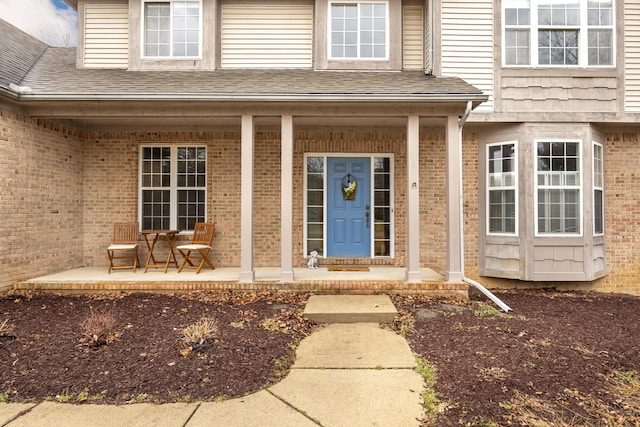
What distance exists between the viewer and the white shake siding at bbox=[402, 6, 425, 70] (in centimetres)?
717

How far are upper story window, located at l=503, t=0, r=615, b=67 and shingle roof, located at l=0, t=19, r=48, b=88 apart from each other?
8720 millimetres

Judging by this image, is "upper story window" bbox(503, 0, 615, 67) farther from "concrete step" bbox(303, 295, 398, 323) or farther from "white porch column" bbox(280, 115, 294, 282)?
"concrete step" bbox(303, 295, 398, 323)

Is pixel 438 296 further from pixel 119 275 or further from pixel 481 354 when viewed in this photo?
pixel 119 275

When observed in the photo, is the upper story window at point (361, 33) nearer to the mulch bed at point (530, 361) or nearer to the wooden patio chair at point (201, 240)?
the wooden patio chair at point (201, 240)

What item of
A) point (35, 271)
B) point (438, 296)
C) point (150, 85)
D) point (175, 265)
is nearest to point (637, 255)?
point (438, 296)

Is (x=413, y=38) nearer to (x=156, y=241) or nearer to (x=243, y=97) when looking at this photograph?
(x=243, y=97)

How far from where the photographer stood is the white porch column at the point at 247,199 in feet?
18.1

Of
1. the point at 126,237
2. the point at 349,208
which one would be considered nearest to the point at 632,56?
the point at 349,208

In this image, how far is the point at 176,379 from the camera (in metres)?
2.83

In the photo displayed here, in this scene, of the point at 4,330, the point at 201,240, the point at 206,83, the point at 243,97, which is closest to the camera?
the point at 4,330

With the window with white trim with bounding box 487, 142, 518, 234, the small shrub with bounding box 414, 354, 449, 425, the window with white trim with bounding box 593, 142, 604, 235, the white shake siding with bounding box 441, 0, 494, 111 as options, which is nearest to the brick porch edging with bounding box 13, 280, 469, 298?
the window with white trim with bounding box 487, 142, 518, 234

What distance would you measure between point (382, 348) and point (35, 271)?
19.0ft

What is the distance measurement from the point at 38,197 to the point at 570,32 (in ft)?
32.0

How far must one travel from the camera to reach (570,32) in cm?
658
